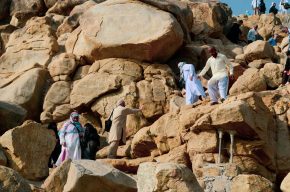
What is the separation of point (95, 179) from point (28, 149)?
3729 millimetres

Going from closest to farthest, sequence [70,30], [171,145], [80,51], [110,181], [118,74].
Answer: [110,181] < [171,145] < [118,74] < [80,51] < [70,30]

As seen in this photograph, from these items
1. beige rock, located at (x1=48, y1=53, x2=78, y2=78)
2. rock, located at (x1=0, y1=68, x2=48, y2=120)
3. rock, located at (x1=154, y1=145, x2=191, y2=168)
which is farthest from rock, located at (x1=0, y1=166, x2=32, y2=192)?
beige rock, located at (x1=48, y1=53, x2=78, y2=78)

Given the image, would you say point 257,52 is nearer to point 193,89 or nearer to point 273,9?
point 193,89

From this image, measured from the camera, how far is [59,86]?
23.7 m

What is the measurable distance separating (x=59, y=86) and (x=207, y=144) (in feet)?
29.7

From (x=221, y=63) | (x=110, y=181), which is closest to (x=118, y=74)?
(x=221, y=63)

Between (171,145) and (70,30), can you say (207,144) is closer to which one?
(171,145)

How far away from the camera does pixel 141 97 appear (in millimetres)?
21859

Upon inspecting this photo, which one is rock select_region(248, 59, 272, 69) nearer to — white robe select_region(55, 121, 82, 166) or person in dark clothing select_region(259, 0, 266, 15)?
white robe select_region(55, 121, 82, 166)

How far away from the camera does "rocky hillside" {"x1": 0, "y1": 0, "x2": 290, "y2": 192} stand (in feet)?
39.0

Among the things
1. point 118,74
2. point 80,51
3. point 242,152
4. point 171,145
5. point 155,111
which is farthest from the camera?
point 80,51

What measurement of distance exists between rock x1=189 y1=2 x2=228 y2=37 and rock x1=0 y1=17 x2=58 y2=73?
19.9 feet

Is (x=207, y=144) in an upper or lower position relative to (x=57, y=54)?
upper

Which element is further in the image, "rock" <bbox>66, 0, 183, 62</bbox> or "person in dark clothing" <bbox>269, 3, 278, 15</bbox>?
"person in dark clothing" <bbox>269, 3, 278, 15</bbox>
